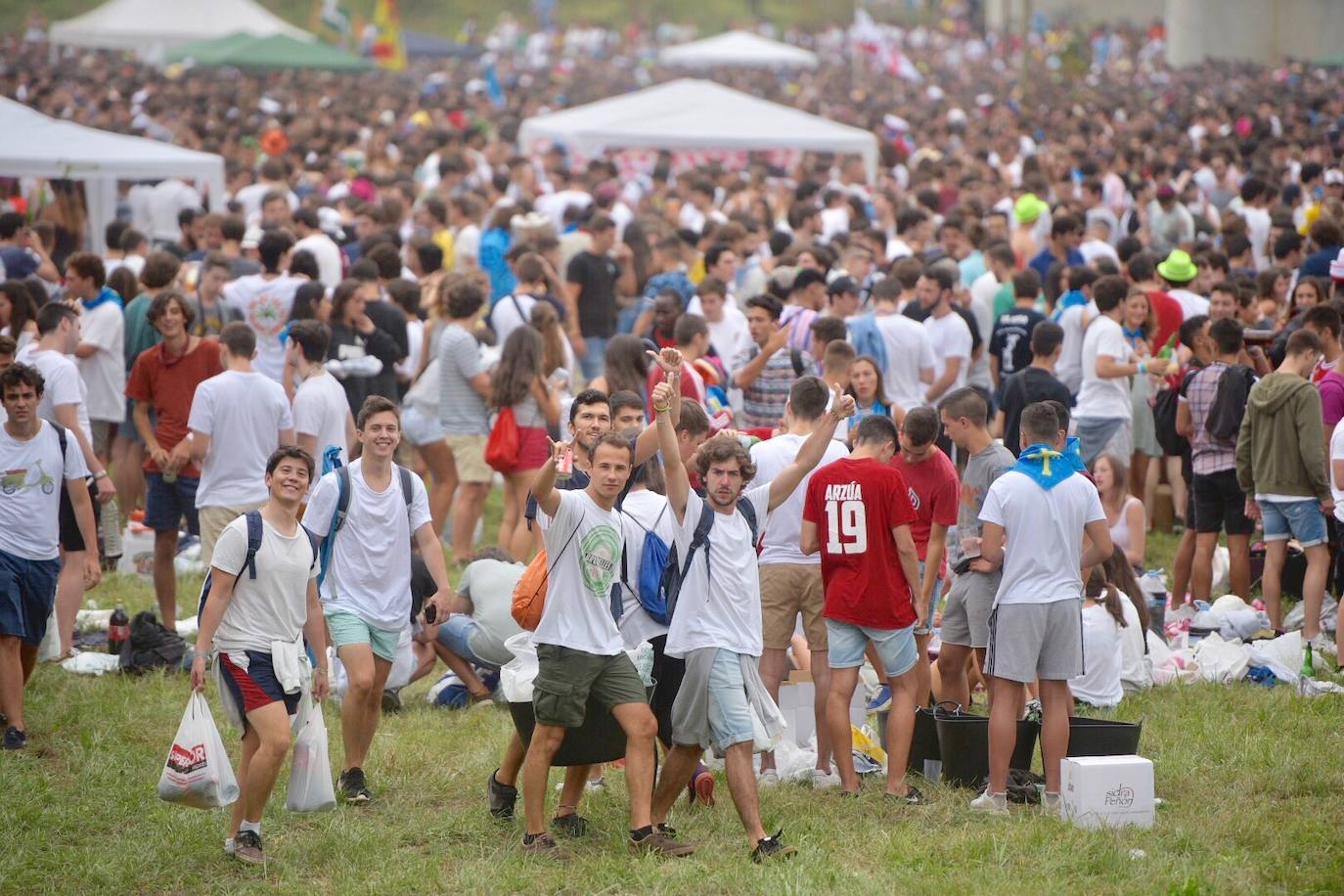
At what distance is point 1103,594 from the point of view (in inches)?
296

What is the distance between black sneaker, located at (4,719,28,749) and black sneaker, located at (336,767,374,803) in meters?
1.72

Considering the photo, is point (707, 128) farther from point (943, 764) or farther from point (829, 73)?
point (829, 73)

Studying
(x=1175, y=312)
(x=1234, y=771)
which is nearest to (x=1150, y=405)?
(x=1175, y=312)

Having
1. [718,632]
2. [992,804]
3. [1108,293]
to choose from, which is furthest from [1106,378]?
[718,632]

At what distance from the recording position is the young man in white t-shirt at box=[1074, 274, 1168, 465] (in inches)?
390

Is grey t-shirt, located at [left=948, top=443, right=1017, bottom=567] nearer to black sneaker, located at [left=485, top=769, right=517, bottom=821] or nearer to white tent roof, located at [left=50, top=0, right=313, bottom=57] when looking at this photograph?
black sneaker, located at [left=485, top=769, right=517, bottom=821]

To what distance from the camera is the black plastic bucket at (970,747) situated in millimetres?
6355

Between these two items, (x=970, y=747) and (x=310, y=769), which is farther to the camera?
(x=970, y=747)

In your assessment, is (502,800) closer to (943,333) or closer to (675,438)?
(675,438)

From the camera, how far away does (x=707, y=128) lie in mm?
19750

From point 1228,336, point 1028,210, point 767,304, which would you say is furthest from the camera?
point 1028,210

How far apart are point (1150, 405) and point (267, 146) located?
16288mm

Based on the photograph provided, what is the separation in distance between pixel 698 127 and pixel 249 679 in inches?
595

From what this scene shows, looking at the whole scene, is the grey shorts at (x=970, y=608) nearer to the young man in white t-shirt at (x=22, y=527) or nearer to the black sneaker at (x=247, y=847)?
the black sneaker at (x=247, y=847)
